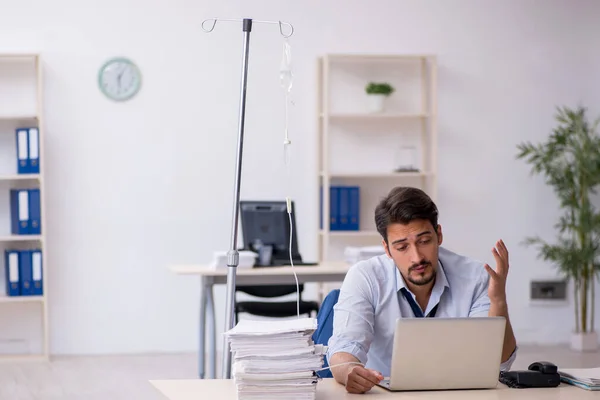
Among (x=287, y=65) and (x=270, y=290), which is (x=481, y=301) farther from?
(x=270, y=290)

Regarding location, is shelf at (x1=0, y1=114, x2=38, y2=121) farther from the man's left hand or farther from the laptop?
the laptop

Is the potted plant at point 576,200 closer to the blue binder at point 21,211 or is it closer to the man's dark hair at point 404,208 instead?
the blue binder at point 21,211

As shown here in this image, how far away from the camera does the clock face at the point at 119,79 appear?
19.9ft

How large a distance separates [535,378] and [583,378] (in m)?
0.13

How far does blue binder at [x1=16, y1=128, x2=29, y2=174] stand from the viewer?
18.9ft

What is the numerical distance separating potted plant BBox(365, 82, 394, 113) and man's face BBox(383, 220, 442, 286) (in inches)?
143

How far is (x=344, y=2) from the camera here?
20.8 feet

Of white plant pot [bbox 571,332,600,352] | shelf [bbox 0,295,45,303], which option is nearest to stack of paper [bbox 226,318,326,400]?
shelf [bbox 0,295,45,303]

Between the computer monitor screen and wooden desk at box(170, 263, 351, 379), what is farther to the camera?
the computer monitor screen

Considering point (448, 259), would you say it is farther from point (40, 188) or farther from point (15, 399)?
point (40, 188)

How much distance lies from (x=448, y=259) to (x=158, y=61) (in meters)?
3.90

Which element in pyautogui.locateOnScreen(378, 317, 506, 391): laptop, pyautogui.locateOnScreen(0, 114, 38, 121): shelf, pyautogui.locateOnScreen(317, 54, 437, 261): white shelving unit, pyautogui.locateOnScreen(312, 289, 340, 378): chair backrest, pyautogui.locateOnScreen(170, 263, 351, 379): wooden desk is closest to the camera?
pyautogui.locateOnScreen(378, 317, 506, 391): laptop

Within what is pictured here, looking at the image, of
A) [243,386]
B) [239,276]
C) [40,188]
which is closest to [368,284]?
[243,386]

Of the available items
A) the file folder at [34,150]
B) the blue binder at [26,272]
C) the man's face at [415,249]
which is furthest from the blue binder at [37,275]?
the man's face at [415,249]
